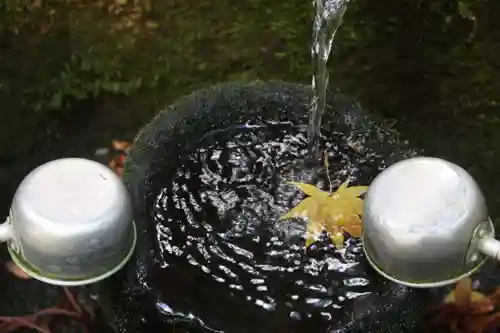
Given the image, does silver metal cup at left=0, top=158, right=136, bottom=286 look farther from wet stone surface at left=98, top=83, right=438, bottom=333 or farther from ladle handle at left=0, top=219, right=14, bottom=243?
wet stone surface at left=98, top=83, right=438, bottom=333

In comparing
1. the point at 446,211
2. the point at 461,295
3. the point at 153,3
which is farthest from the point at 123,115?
the point at 446,211

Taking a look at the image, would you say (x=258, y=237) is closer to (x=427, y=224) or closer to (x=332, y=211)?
(x=332, y=211)

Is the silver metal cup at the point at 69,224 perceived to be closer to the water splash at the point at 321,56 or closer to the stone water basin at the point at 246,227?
the stone water basin at the point at 246,227

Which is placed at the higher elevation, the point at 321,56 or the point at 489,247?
the point at 489,247

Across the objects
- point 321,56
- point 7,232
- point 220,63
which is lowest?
point 220,63

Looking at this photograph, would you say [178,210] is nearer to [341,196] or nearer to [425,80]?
[341,196]

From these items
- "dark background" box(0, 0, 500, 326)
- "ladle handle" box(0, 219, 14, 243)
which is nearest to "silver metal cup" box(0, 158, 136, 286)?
"ladle handle" box(0, 219, 14, 243)

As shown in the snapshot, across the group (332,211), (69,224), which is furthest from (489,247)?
(332,211)
